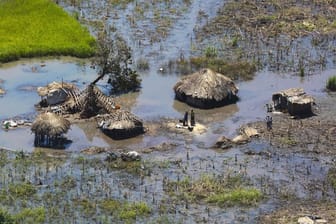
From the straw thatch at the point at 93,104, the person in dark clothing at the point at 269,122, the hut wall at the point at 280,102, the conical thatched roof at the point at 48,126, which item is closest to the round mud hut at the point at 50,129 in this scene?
the conical thatched roof at the point at 48,126

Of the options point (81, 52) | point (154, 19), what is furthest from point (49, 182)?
point (154, 19)

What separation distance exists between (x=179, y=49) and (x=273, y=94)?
4.88 m

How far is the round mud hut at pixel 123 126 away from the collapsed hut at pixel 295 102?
3.56 m

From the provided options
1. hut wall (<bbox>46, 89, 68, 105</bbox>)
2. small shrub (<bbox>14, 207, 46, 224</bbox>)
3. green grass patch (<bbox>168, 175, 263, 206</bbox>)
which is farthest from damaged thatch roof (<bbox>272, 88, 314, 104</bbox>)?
small shrub (<bbox>14, 207, 46, 224</bbox>)

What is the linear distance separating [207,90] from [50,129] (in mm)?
4280

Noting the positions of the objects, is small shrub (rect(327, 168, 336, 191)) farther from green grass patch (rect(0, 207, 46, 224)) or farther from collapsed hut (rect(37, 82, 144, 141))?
Result: green grass patch (rect(0, 207, 46, 224))

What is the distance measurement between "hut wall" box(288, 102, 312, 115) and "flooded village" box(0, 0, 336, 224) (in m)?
0.04

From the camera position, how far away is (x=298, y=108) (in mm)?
19578

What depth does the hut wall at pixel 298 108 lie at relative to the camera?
19.6m

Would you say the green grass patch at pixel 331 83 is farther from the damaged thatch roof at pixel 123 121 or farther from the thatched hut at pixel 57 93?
the thatched hut at pixel 57 93

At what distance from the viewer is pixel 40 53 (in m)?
24.2

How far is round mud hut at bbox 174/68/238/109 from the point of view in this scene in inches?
797

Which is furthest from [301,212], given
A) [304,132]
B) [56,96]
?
[56,96]

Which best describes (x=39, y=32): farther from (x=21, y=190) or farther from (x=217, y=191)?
(x=217, y=191)
